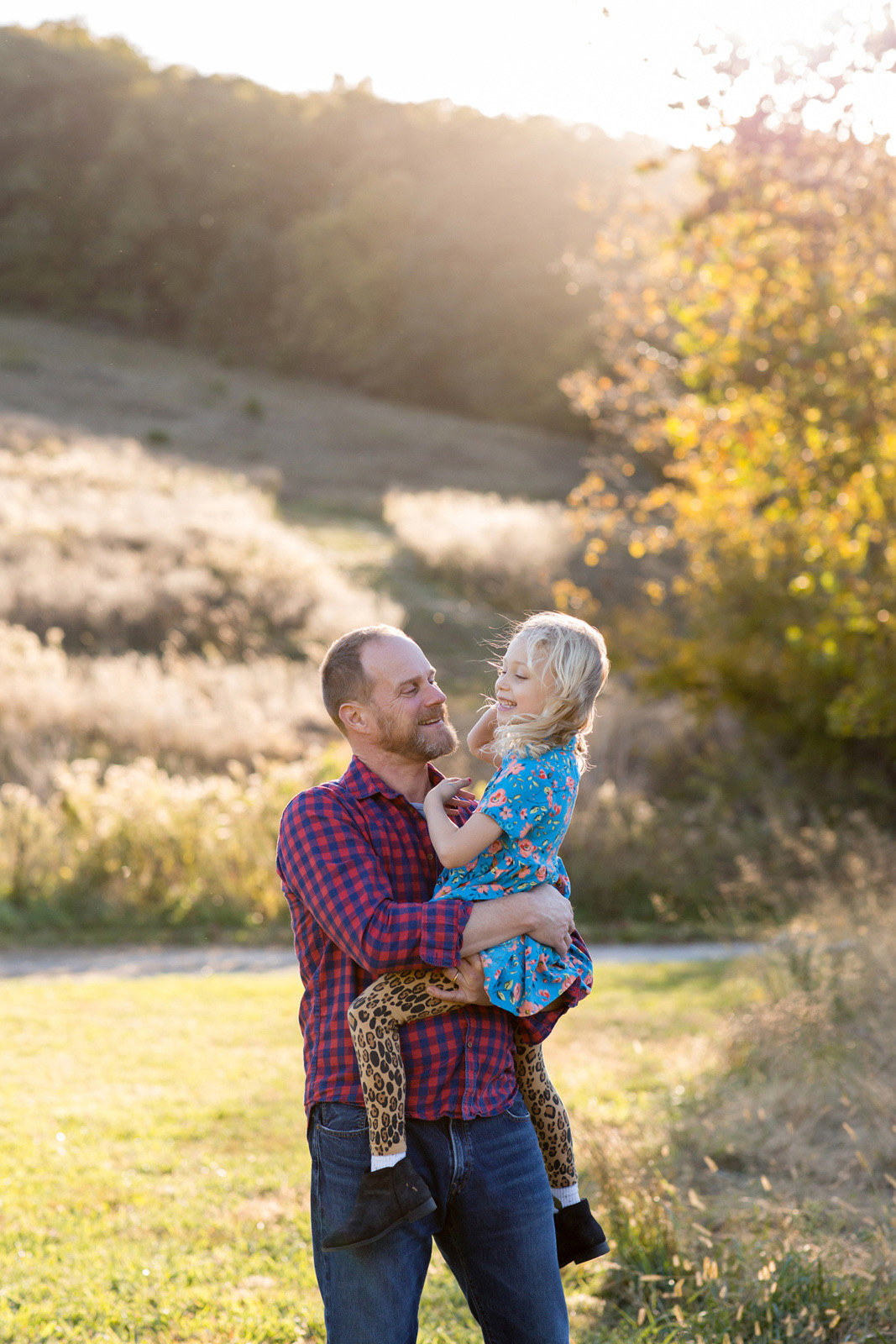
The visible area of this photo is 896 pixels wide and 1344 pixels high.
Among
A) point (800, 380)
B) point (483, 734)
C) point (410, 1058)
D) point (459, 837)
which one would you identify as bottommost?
point (410, 1058)

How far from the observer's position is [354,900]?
2.14 metres

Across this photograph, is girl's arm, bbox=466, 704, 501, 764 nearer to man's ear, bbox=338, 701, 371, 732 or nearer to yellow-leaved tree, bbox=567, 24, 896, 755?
man's ear, bbox=338, 701, 371, 732

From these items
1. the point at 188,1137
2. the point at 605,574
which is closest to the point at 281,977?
the point at 188,1137

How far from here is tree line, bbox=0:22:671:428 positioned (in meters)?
51.7

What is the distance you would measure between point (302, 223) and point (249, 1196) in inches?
2187

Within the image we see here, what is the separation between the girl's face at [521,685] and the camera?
2.38m

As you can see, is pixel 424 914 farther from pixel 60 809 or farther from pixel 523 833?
pixel 60 809

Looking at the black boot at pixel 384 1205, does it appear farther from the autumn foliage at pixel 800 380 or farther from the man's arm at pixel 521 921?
the autumn foliage at pixel 800 380

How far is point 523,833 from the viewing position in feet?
7.56

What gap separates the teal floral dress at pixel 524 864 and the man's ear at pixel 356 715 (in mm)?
283

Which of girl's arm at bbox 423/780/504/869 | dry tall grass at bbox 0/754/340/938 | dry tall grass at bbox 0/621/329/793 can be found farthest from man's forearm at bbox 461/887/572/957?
dry tall grass at bbox 0/621/329/793

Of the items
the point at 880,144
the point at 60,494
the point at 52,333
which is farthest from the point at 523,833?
the point at 52,333

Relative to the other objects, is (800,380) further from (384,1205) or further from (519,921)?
(384,1205)

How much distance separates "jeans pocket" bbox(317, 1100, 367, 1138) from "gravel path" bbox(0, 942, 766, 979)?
6.66 metres
